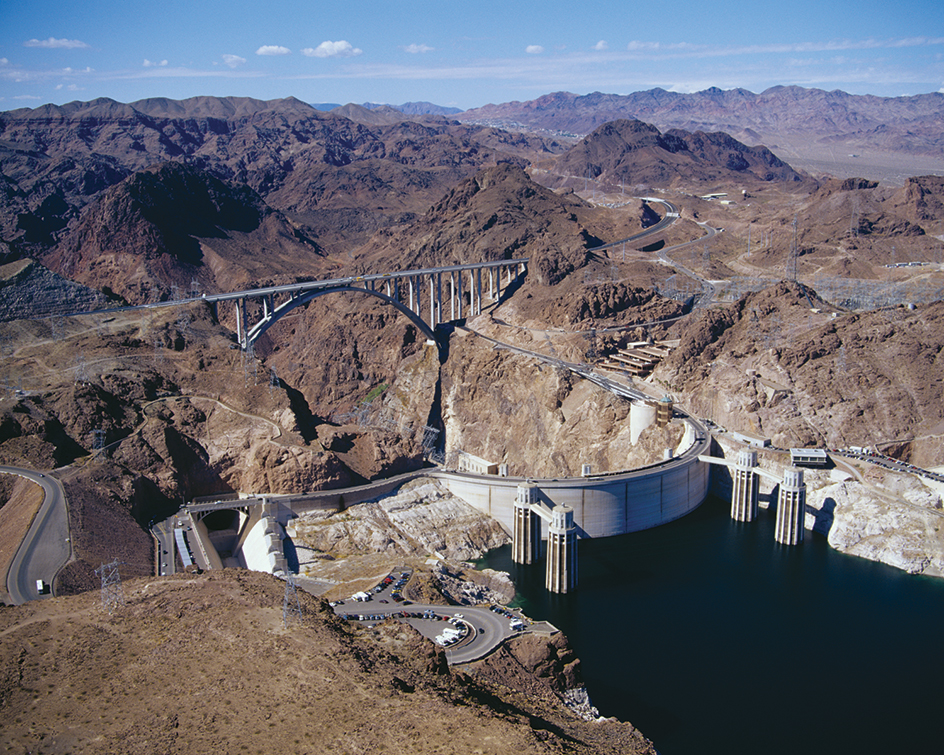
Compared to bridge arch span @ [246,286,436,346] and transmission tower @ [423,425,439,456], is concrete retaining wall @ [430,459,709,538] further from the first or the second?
transmission tower @ [423,425,439,456]

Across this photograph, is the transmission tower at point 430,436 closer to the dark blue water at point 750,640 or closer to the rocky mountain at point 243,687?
the dark blue water at point 750,640

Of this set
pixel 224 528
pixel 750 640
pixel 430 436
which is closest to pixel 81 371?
pixel 224 528

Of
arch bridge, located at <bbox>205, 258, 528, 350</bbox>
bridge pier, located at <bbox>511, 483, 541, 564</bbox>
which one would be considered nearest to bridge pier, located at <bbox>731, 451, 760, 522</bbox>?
bridge pier, located at <bbox>511, 483, 541, 564</bbox>

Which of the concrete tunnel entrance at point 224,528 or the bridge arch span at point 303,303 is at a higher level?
the bridge arch span at point 303,303

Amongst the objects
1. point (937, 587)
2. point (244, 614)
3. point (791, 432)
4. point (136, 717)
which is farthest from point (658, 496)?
point (136, 717)

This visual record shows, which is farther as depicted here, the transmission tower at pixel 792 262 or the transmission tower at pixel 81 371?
the transmission tower at pixel 792 262

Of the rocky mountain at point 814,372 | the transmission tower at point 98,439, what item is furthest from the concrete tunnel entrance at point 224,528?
the rocky mountain at point 814,372
